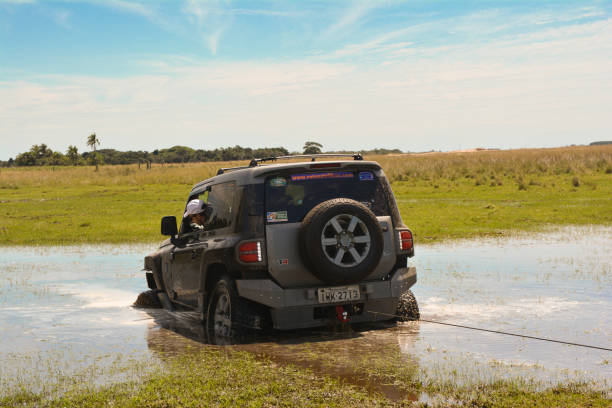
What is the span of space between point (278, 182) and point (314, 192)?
375 mm

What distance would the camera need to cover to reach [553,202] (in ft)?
88.5

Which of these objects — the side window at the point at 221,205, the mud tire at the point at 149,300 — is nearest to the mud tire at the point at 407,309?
the side window at the point at 221,205

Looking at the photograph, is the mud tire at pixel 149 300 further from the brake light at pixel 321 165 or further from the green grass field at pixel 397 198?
the brake light at pixel 321 165

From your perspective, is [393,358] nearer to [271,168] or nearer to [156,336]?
[271,168]

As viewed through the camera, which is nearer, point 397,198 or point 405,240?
point 405,240

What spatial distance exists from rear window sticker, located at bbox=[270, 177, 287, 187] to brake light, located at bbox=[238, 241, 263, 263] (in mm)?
611

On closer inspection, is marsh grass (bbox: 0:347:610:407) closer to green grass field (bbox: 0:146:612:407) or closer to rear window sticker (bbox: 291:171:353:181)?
green grass field (bbox: 0:146:612:407)

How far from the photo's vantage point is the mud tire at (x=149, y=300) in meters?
10.6

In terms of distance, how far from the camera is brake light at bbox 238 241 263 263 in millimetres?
7441

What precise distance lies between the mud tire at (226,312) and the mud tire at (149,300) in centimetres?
260

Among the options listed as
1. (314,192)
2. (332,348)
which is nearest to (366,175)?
(314,192)

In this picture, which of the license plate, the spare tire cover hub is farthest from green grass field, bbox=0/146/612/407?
the spare tire cover hub

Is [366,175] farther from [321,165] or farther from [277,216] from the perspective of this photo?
[277,216]

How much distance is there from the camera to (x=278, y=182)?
25.2 feet
